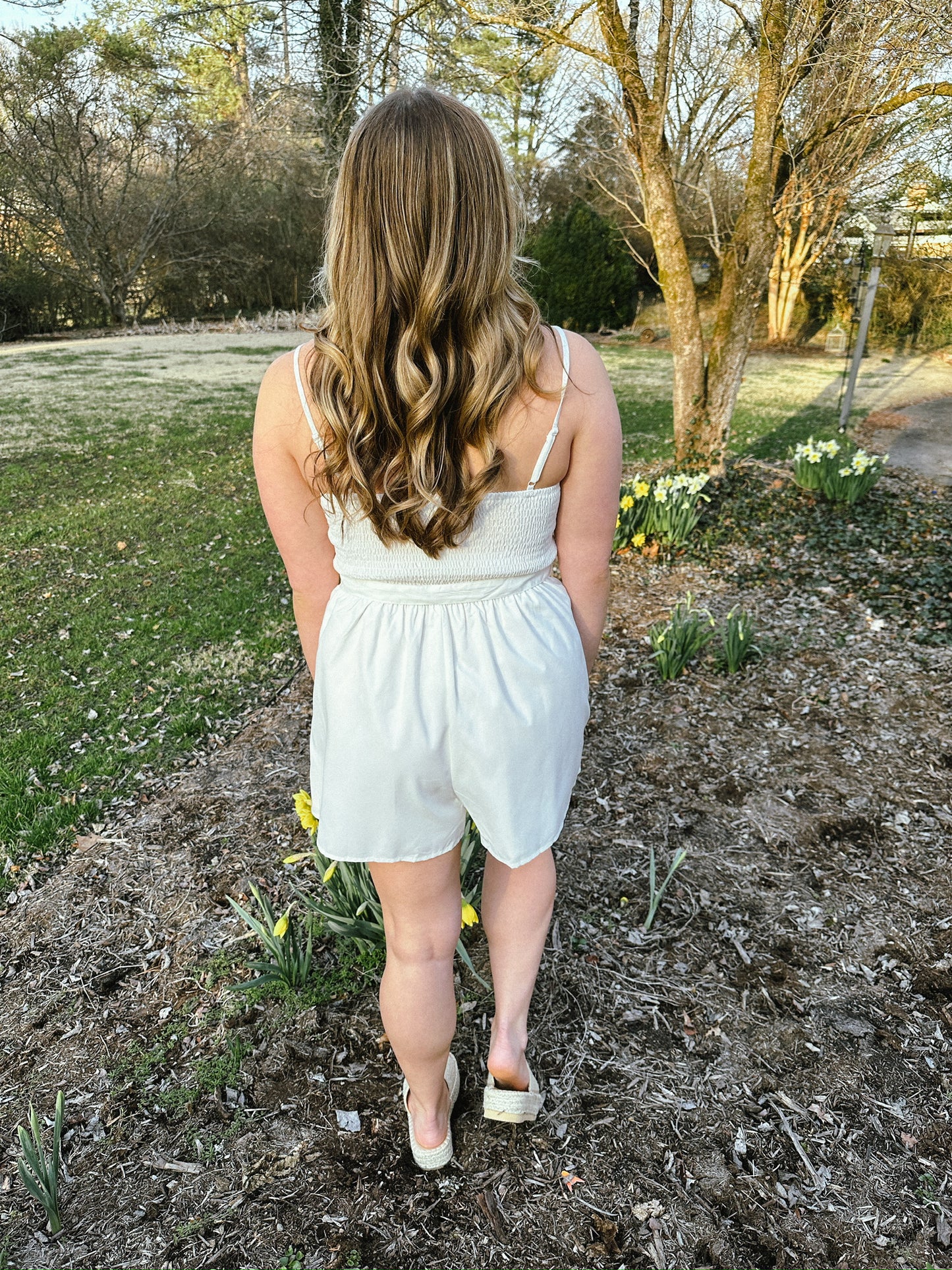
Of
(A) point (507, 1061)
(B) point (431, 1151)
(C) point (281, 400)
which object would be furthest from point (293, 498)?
(B) point (431, 1151)

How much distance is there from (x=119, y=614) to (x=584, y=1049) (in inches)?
141

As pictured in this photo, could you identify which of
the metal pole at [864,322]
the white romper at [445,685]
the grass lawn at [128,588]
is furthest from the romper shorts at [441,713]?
the metal pole at [864,322]

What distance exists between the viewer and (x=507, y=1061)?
63.0 inches

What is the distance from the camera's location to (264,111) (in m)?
6.81

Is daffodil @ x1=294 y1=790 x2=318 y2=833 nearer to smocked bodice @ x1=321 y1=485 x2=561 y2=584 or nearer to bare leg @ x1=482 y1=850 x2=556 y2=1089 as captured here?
bare leg @ x1=482 y1=850 x2=556 y2=1089

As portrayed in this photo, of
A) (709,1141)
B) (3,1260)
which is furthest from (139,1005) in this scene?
(709,1141)

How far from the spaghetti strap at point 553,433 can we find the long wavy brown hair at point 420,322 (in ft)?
0.17

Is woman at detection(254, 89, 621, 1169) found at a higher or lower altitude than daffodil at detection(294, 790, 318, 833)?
higher

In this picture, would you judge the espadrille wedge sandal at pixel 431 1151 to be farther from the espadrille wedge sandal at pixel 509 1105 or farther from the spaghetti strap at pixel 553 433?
the spaghetti strap at pixel 553 433

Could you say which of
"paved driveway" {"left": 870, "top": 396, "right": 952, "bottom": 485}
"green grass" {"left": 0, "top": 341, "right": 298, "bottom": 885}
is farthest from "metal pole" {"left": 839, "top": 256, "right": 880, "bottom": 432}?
"green grass" {"left": 0, "top": 341, "right": 298, "bottom": 885}

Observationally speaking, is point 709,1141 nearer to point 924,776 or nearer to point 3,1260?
point 3,1260

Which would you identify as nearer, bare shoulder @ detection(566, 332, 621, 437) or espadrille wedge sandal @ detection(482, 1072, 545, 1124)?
bare shoulder @ detection(566, 332, 621, 437)

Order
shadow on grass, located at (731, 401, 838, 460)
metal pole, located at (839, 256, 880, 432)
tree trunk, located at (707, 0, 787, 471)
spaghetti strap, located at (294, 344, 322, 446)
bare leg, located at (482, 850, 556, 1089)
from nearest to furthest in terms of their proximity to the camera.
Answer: spaghetti strap, located at (294, 344, 322, 446) < bare leg, located at (482, 850, 556, 1089) < tree trunk, located at (707, 0, 787, 471) < shadow on grass, located at (731, 401, 838, 460) < metal pole, located at (839, 256, 880, 432)

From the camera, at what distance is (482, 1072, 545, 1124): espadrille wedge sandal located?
1.61m
